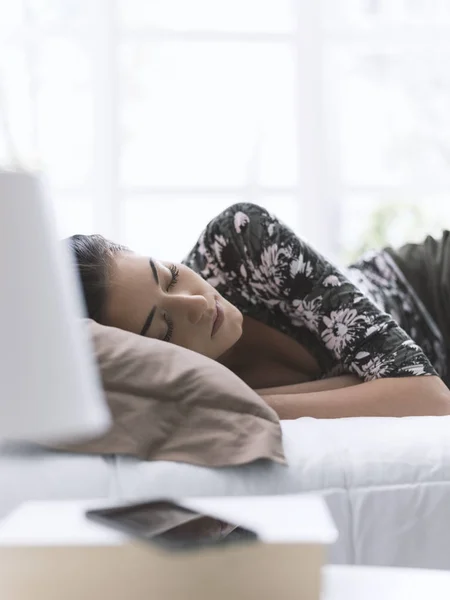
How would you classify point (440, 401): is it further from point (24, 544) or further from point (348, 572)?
point (24, 544)

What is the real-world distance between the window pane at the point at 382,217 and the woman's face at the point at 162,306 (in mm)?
2254

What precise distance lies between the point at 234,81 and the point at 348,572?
10.7 feet

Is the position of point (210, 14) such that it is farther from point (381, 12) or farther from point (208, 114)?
point (381, 12)

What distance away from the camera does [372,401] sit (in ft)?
5.57

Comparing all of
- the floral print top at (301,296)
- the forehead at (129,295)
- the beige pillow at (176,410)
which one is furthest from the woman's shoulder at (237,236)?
the beige pillow at (176,410)

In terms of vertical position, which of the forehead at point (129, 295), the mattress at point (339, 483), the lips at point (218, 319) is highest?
the forehead at point (129, 295)

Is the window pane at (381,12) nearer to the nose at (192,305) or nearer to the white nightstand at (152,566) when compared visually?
the nose at (192,305)

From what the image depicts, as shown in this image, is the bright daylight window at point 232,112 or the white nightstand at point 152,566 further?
the bright daylight window at point 232,112

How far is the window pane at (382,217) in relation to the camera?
394cm

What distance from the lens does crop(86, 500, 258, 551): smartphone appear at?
72 cm

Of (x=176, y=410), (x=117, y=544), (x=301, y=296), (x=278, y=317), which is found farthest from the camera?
(x=278, y=317)

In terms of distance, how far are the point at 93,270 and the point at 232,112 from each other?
7.69 feet

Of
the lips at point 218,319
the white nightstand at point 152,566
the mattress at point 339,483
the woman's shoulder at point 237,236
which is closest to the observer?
the white nightstand at point 152,566

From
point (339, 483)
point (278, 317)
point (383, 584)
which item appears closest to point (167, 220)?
point (278, 317)
